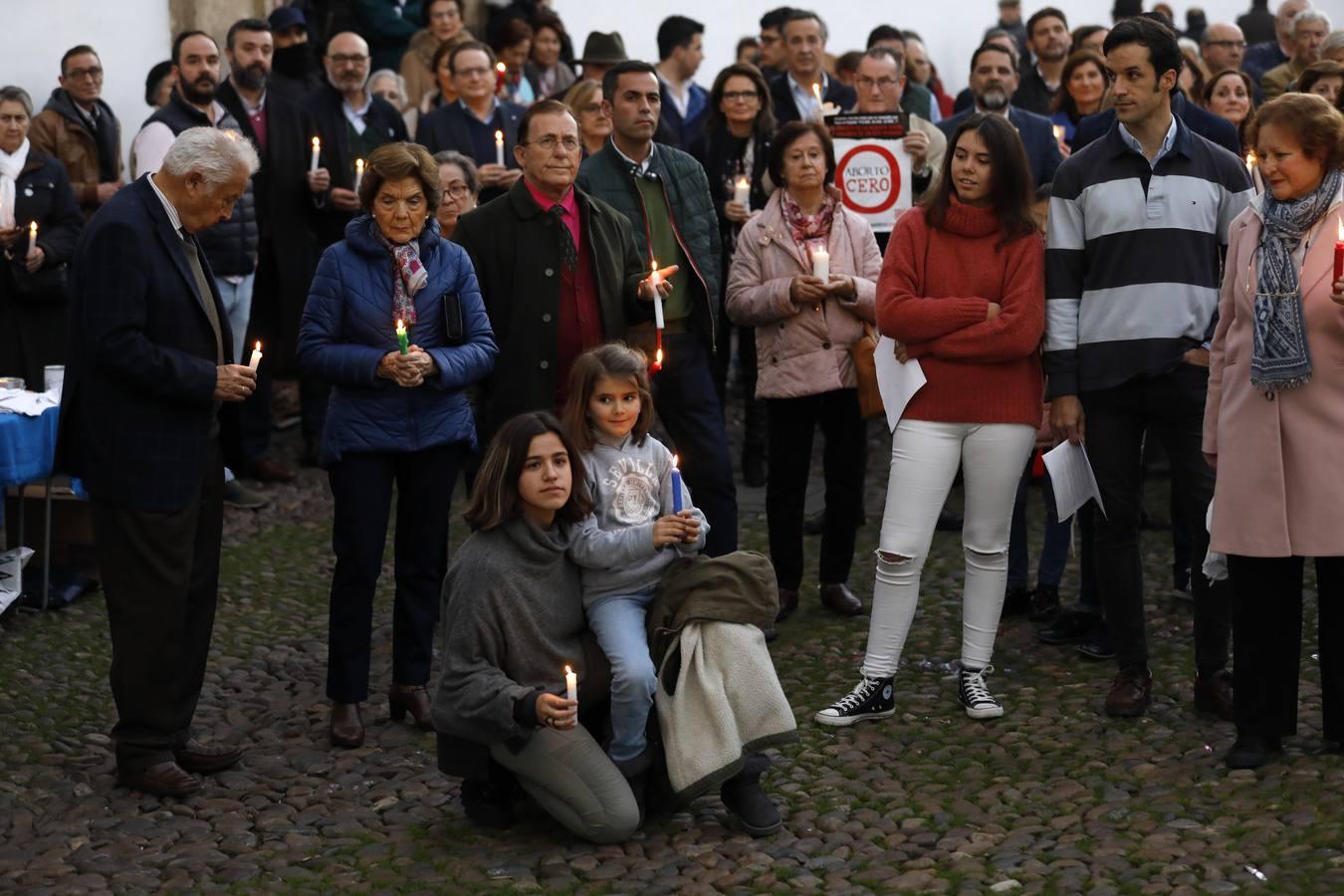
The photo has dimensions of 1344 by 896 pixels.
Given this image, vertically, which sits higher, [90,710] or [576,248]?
[576,248]

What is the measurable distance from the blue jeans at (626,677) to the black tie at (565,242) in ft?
6.36

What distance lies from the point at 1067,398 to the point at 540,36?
770 centimetres

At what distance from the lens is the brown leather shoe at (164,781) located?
6227mm

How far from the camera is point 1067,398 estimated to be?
677 centimetres

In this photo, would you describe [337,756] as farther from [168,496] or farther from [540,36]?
[540,36]

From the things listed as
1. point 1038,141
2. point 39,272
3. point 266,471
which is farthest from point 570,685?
point 39,272

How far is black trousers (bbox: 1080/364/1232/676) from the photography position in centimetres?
665

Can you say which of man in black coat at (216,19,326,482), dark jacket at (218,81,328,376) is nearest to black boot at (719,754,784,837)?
man in black coat at (216,19,326,482)

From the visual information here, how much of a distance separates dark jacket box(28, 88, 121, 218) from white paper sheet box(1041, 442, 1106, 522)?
22.6ft

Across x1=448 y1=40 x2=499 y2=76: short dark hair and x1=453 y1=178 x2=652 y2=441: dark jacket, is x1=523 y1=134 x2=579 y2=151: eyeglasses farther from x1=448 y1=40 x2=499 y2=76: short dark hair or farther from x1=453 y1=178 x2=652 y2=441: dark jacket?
x1=448 y1=40 x2=499 y2=76: short dark hair

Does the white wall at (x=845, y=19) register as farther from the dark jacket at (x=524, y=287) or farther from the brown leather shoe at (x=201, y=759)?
the brown leather shoe at (x=201, y=759)

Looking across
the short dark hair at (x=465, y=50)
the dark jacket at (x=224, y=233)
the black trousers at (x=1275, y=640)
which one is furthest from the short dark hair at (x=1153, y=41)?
the dark jacket at (x=224, y=233)

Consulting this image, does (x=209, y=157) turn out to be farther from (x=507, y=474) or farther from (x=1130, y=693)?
(x=1130, y=693)

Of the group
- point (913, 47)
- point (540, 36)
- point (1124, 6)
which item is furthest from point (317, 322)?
point (1124, 6)
